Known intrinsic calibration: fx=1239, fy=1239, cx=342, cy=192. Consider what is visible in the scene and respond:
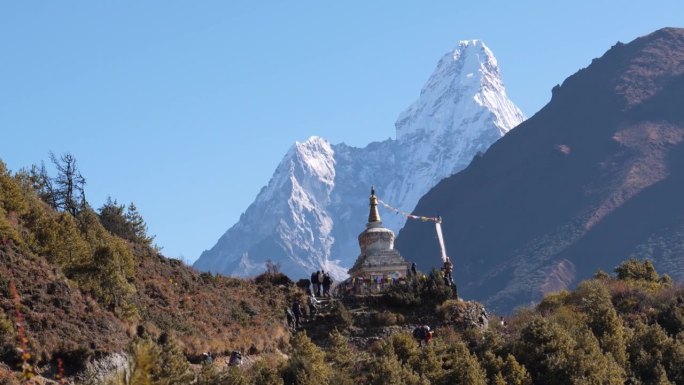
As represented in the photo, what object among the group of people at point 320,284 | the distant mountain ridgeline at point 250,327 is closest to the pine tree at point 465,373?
the distant mountain ridgeline at point 250,327

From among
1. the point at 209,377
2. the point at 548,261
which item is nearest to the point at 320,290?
the point at 209,377

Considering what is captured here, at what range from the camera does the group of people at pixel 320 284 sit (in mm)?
50737

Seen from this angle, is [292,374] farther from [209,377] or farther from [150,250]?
[150,250]

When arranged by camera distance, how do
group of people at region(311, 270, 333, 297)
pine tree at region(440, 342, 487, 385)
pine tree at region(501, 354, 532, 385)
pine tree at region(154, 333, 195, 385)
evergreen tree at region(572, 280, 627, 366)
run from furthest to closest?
group of people at region(311, 270, 333, 297) < evergreen tree at region(572, 280, 627, 366) < pine tree at region(501, 354, 532, 385) < pine tree at region(440, 342, 487, 385) < pine tree at region(154, 333, 195, 385)

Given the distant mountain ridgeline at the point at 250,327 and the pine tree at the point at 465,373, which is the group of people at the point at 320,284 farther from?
the pine tree at the point at 465,373

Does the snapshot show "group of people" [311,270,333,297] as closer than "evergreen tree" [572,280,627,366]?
No

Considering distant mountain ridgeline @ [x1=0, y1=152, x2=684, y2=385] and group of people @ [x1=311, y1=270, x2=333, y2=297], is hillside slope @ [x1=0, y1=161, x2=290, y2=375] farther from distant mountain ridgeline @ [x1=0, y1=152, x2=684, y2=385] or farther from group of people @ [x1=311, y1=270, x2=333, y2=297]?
group of people @ [x1=311, y1=270, x2=333, y2=297]

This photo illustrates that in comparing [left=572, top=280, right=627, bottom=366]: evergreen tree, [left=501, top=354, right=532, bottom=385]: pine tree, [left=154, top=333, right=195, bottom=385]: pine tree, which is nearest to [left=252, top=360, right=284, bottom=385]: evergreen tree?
[left=154, top=333, right=195, bottom=385]: pine tree

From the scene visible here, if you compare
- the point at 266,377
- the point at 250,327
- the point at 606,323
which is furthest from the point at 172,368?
the point at 606,323

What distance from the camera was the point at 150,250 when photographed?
4716cm

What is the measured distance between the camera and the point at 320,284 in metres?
51.0

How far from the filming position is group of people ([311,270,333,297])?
166 feet

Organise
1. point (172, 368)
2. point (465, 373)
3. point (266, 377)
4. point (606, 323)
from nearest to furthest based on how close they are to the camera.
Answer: point (172, 368) → point (266, 377) → point (465, 373) → point (606, 323)

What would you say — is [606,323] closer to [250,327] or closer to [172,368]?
[250,327]
